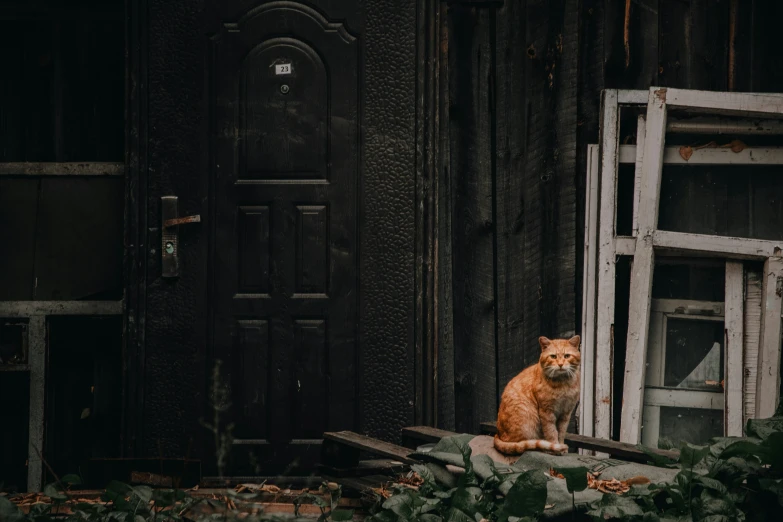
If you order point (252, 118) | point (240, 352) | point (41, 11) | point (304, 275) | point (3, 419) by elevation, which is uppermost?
point (41, 11)

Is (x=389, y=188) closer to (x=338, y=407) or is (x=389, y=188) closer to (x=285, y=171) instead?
(x=285, y=171)

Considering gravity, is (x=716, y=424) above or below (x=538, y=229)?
below

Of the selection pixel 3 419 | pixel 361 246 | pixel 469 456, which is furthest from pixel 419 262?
pixel 3 419

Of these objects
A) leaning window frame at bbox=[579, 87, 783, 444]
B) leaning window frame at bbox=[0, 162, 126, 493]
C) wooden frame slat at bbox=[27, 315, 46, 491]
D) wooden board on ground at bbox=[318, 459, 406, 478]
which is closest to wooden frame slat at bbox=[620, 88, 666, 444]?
leaning window frame at bbox=[579, 87, 783, 444]

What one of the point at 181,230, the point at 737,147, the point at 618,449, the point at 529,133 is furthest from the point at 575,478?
the point at 181,230

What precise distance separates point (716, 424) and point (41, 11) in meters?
4.19

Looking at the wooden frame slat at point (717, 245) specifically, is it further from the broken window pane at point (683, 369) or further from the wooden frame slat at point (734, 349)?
the broken window pane at point (683, 369)

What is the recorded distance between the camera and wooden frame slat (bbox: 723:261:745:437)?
4.56 m

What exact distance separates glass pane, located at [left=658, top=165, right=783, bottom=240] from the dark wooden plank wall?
41 cm

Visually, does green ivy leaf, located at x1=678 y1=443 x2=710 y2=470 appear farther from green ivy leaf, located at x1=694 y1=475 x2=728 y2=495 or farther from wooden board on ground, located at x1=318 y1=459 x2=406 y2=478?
wooden board on ground, located at x1=318 y1=459 x2=406 y2=478

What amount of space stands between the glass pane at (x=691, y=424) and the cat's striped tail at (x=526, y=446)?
1347 mm

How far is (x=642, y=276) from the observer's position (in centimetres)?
465

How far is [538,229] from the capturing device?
16.0 ft

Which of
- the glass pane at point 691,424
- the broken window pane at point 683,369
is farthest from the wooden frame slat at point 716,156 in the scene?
the glass pane at point 691,424
